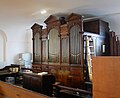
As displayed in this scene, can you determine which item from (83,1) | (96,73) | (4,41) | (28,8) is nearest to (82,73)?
(83,1)

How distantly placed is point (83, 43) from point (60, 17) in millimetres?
1726

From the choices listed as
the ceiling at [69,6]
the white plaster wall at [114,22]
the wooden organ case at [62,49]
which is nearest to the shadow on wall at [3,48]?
the wooden organ case at [62,49]

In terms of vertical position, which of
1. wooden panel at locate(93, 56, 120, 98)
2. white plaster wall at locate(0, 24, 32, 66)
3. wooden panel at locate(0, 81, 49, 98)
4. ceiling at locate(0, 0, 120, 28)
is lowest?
wooden panel at locate(0, 81, 49, 98)

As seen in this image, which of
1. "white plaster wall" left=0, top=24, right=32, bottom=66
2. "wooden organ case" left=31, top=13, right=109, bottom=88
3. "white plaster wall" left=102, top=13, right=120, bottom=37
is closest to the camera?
"wooden organ case" left=31, top=13, right=109, bottom=88

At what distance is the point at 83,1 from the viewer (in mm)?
4910

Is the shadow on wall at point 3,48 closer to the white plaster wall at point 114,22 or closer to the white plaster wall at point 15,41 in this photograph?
the white plaster wall at point 15,41

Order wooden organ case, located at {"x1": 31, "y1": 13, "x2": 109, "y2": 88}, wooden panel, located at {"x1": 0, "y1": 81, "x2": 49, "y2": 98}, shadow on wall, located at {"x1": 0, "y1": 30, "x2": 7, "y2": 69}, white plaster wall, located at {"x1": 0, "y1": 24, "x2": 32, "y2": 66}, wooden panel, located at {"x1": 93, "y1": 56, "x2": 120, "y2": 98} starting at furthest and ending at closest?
white plaster wall, located at {"x1": 0, "y1": 24, "x2": 32, "y2": 66} → shadow on wall, located at {"x1": 0, "y1": 30, "x2": 7, "y2": 69} → wooden organ case, located at {"x1": 31, "y1": 13, "x2": 109, "y2": 88} → wooden panel, located at {"x1": 0, "y1": 81, "x2": 49, "y2": 98} → wooden panel, located at {"x1": 93, "y1": 56, "x2": 120, "y2": 98}

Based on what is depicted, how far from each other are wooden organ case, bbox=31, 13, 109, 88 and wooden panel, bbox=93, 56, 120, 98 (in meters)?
4.00

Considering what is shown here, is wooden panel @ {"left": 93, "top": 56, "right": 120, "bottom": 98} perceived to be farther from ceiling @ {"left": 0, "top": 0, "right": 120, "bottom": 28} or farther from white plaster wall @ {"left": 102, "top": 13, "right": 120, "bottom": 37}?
white plaster wall @ {"left": 102, "top": 13, "right": 120, "bottom": 37}

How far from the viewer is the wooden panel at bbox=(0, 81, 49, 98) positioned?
3.03 metres

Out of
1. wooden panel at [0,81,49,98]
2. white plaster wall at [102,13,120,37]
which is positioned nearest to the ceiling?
white plaster wall at [102,13,120,37]

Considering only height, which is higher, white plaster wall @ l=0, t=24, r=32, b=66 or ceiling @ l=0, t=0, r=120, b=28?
ceiling @ l=0, t=0, r=120, b=28

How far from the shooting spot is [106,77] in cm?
146

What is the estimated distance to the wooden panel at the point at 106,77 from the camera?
1.40 metres
